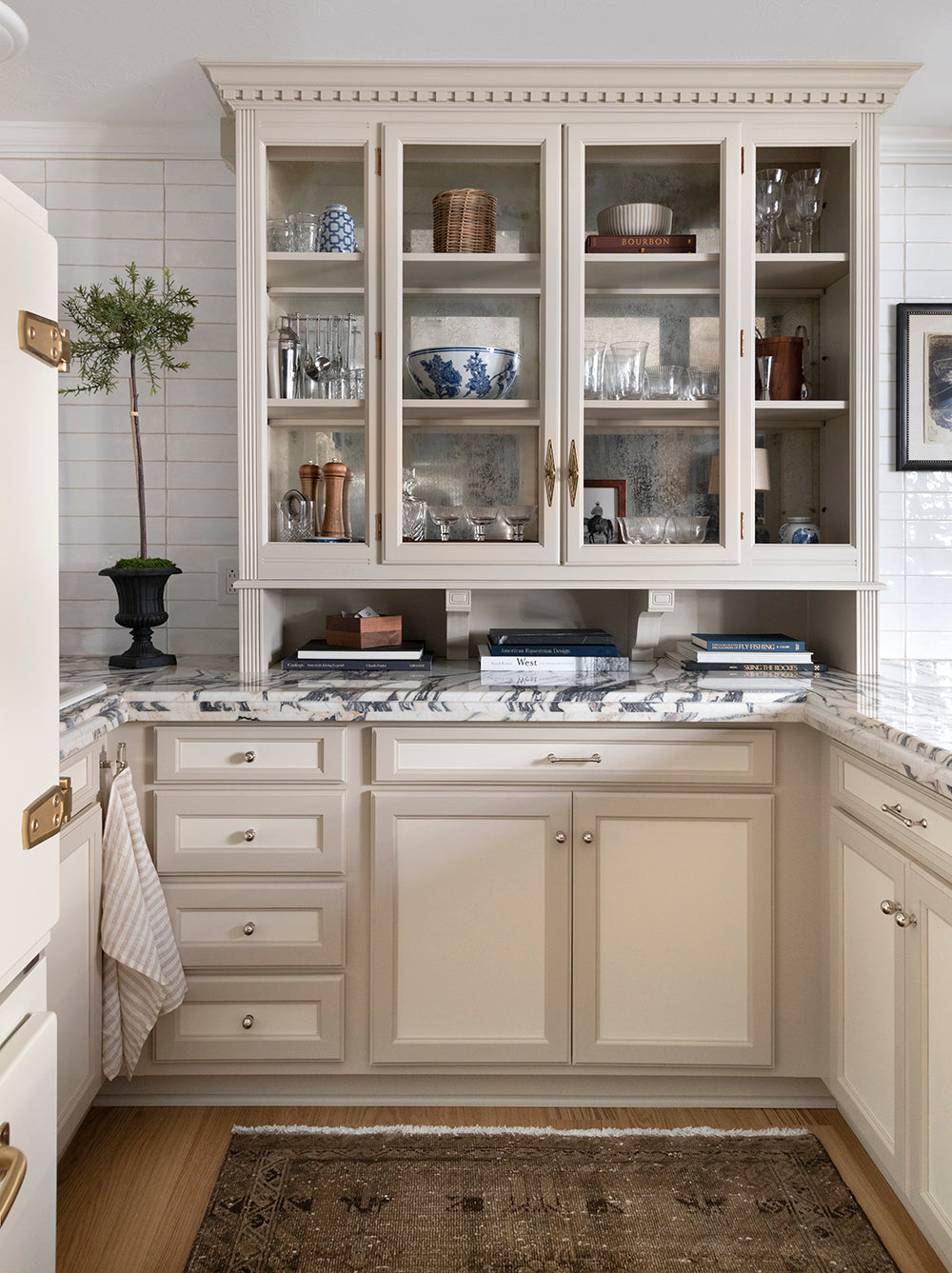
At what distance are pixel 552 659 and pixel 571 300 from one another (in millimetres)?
865

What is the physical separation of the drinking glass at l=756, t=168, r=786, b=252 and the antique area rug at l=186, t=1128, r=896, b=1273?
2.13 meters

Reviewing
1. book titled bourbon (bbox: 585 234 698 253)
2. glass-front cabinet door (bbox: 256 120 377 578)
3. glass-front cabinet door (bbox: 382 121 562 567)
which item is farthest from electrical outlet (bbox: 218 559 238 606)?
book titled bourbon (bbox: 585 234 698 253)

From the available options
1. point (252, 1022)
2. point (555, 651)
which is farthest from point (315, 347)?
point (252, 1022)

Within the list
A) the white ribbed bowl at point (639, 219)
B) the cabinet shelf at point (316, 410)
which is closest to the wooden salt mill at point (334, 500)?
the cabinet shelf at point (316, 410)

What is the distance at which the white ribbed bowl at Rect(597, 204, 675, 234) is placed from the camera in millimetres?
2326

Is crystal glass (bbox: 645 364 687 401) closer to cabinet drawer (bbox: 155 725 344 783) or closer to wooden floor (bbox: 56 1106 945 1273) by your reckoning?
cabinet drawer (bbox: 155 725 344 783)

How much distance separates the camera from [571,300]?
2.25m

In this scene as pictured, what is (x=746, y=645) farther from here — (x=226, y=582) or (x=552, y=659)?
(x=226, y=582)

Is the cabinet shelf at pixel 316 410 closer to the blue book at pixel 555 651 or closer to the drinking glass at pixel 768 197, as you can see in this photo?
the blue book at pixel 555 651

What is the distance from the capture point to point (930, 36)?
2.19 meters

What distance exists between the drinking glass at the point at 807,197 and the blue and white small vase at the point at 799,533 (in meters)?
0.70

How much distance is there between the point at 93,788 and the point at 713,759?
1.30 m

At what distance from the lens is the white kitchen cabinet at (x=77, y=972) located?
1719 mm

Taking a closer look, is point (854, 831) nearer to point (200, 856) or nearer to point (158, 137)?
point (200, 856)
